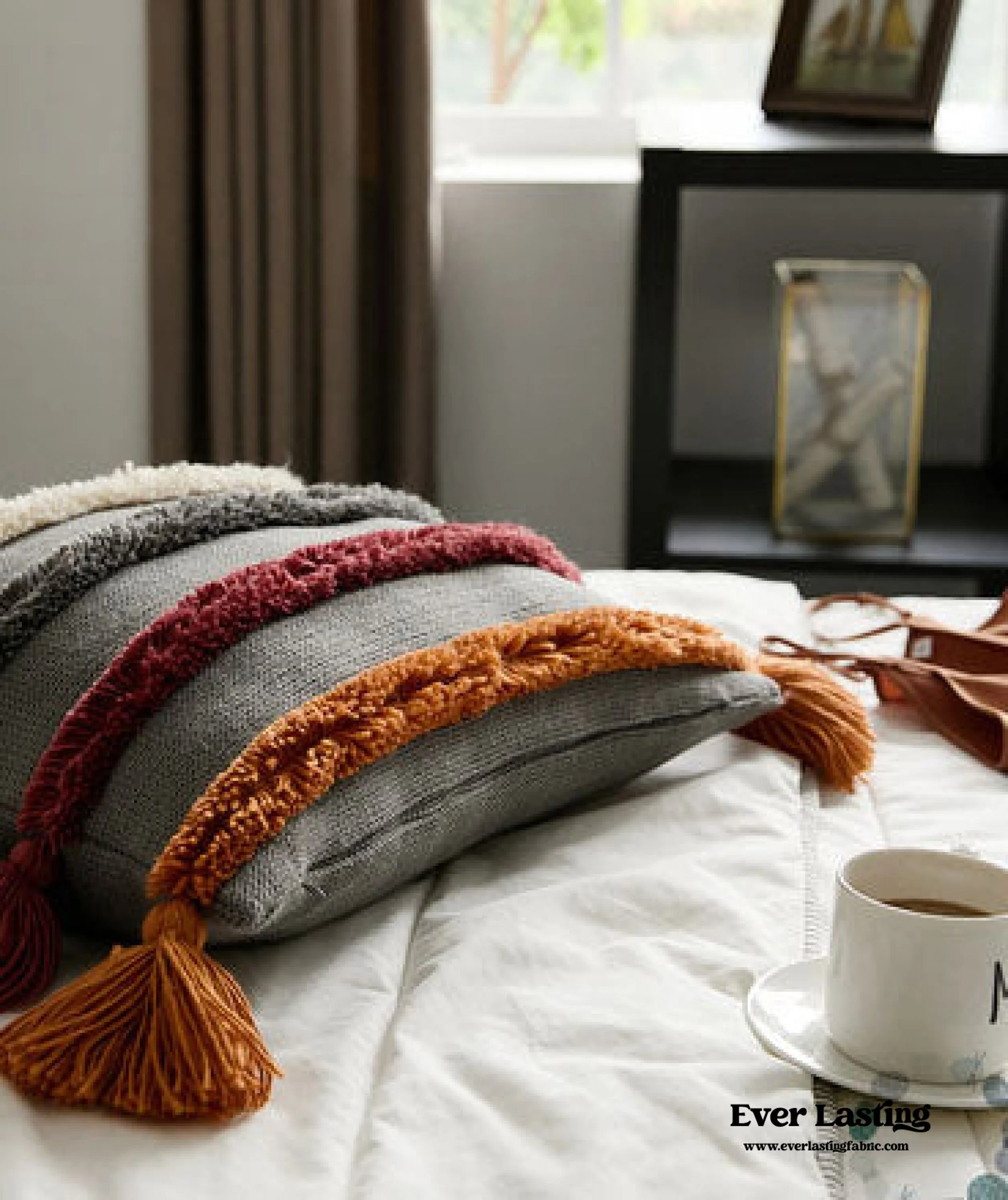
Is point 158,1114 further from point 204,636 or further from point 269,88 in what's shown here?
point 269,88

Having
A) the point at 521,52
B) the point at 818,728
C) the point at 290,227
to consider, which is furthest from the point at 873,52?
the point at 818,728

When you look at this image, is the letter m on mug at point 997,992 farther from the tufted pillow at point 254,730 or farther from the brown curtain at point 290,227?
the brown curtain at point 290,227

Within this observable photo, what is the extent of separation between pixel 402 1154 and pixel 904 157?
1687 mm

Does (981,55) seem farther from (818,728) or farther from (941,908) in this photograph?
(941,908)

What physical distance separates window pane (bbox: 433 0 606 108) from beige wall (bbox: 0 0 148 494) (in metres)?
0.48

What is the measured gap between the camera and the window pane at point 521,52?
270 cm

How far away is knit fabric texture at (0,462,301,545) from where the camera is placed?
110 cm

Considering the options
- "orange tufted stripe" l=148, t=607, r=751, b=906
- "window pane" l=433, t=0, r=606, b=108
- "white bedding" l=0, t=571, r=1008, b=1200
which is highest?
"window pane" l=433, t=0, r=606, b=108

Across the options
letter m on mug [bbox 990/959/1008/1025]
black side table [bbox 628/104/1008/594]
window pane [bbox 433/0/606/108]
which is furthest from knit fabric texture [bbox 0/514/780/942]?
window pane [bbox 433/0/606/108]

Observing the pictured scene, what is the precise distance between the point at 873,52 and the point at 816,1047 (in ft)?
5.85

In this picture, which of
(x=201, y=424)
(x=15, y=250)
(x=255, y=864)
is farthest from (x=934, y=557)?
(x=255, y=864)

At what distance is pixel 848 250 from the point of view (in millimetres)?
2650

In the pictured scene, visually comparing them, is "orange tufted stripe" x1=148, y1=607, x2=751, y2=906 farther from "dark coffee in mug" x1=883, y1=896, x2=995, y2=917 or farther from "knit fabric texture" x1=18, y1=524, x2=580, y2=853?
"dark coffee in mug" x1=883, y1=896, x2=995, y2=917

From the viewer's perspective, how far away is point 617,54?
8.86 ft
